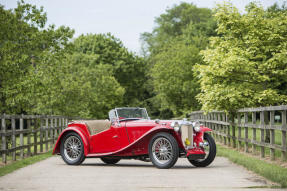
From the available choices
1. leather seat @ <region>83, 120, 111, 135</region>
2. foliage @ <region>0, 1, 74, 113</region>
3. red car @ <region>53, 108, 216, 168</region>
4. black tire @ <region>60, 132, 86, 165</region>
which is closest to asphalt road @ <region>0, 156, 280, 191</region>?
red car @ <region>53, 108, 216, 168</region>

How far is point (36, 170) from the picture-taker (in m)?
10.6

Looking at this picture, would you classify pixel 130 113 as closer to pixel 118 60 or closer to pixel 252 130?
pixel 252 130

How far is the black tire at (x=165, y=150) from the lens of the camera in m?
10.4

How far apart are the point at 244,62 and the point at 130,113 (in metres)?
6.24

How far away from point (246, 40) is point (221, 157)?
6050 millimetres

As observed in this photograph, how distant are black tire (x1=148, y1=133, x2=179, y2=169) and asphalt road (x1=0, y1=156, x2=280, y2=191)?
0.18m

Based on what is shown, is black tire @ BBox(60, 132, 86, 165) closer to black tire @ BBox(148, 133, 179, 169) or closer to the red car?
the red car

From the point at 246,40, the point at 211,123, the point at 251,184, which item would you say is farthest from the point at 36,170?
the point at 211,123

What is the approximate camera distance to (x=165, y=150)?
34.9ft

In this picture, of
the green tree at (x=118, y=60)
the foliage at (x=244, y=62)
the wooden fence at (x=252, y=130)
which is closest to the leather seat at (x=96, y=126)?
the wooden fence at (x=252, y=130)

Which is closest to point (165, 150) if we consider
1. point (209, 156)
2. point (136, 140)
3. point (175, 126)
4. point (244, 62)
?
point (175, 126)

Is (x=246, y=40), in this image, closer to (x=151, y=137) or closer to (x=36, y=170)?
(x=151, y=137)

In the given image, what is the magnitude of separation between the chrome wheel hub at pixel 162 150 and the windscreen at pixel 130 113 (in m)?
1.77

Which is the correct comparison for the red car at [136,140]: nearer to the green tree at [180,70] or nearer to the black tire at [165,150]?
the black tire at [165,150]
